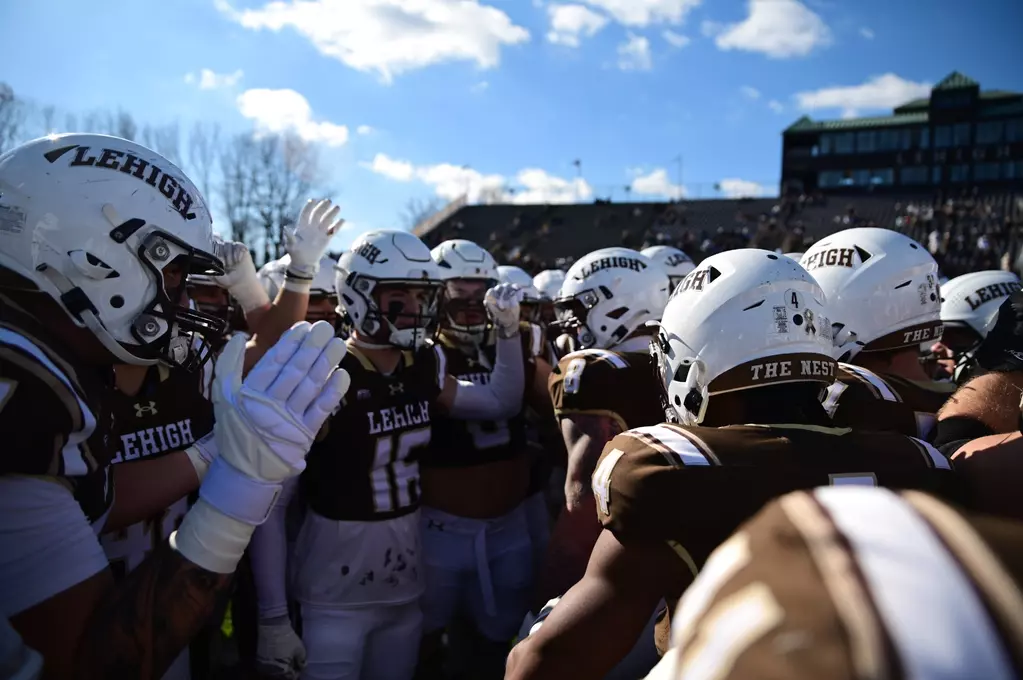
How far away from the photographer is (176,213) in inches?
82.0

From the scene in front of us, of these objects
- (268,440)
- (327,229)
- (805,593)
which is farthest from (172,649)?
(327,229)

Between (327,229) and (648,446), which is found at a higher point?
(327,229)

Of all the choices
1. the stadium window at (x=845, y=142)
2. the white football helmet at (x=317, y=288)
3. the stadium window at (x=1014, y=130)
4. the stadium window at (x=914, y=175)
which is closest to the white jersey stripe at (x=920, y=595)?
the white football helmet at (x=317, y=288)

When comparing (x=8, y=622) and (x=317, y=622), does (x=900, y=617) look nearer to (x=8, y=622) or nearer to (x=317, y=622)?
(x=8, y=622)

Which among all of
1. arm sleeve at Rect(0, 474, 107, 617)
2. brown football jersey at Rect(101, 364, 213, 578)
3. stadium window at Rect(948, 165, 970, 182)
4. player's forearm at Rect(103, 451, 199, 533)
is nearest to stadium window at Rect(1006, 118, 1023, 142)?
stadium window at Rect(948, 165, 970, 182)

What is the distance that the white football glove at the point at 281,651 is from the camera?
313cm

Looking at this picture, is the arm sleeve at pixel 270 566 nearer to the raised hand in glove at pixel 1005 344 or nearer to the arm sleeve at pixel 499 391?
the arm sleeve at pixel 499 391

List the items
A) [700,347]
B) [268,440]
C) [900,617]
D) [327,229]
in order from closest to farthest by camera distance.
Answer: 1. [900,617]
2. [268,440]
3. [700,347]
4. [327,229]

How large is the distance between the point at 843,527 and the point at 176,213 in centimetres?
210

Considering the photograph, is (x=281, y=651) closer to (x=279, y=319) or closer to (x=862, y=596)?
(x=279, y=319)

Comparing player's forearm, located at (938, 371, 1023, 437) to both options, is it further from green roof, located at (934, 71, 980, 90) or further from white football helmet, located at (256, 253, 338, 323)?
green roof, located at (934, 71, 980, 90)

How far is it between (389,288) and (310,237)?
0.54 meters

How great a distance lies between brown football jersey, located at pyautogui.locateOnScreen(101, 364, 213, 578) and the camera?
2.50 m

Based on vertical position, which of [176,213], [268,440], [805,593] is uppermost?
[176,213]
